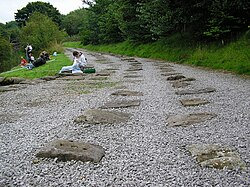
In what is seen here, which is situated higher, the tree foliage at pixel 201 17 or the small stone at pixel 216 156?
the tree foliage at pixel 201 17

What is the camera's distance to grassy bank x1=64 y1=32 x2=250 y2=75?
29.9 feet

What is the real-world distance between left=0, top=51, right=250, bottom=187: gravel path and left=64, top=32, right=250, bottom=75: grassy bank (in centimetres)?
329

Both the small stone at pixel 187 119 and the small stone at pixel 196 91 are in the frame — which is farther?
the small stone at pixel 196 91

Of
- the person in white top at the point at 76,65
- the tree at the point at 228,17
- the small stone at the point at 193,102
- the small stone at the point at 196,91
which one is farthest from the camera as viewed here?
the person in white top at the point at 76,65

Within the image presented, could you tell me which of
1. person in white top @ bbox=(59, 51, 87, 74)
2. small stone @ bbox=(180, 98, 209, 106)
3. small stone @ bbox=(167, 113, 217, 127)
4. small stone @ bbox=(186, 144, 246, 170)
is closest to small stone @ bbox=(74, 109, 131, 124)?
small stone @ bbox=(167, 113, 217, 127)

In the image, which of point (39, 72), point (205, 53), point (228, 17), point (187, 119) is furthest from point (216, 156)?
point (39, 72)

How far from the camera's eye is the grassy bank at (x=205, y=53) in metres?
9.13

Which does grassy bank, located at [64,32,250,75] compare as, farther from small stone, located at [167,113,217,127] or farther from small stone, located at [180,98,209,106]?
small stone, located at [167,113,217,127]

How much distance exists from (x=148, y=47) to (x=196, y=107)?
14.0m

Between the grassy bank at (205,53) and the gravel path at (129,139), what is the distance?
3.29m

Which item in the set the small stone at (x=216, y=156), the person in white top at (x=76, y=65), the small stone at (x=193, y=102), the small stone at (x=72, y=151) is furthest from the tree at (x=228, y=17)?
the small stone at (x=72, y=151)

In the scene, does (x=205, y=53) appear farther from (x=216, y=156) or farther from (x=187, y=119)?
(x=216, y=156)

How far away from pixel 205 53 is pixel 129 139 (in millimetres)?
9007

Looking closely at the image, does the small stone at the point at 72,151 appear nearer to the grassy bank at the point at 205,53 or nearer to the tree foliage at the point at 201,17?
the grassy bank at the point at 205,53
